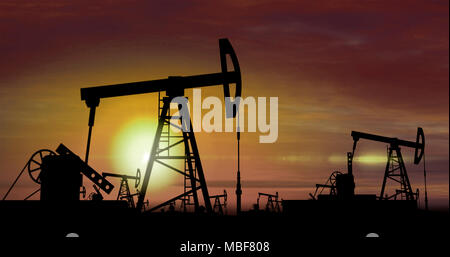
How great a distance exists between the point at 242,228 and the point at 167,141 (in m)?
5.55

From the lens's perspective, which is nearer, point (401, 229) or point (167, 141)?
point (167, 141)

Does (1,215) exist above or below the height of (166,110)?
below

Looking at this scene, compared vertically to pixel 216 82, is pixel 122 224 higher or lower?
lower

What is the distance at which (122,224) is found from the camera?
73.0 feet

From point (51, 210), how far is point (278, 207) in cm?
1893

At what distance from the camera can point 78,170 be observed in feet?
77.7
